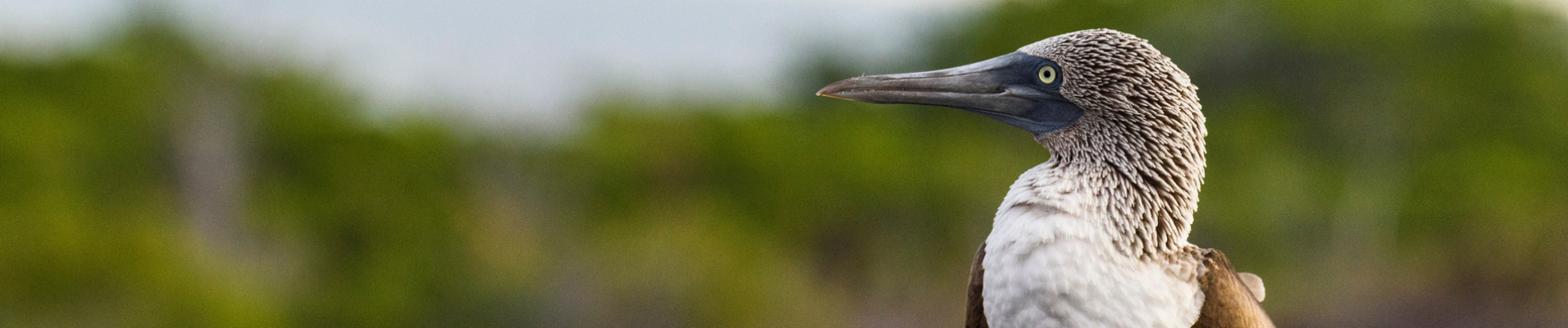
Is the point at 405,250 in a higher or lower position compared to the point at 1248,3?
lower

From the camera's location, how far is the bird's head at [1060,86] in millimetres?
4543

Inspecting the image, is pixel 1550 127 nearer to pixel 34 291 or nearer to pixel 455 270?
pixel 455 270

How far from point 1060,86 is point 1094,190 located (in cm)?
41

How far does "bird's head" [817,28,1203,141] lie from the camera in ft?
14.9

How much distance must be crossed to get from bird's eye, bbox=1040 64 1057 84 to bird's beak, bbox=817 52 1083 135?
0.02m

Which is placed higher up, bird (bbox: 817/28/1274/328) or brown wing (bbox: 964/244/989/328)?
bird (bbox: 817/28/1274/328)

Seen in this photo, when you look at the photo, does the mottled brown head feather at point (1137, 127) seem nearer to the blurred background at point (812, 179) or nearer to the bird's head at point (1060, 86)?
the bird's head at point (1060, 86)

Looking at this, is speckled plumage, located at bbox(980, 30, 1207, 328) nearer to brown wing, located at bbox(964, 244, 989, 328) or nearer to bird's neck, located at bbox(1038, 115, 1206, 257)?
bird's neck, located at bbox(1038, 115, 1206, 257)

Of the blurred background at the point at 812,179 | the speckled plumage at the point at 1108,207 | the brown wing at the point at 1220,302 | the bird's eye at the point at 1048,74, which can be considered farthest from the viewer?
the blurred background at the point at 812,179

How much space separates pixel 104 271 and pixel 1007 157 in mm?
31770

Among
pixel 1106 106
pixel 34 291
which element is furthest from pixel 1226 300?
pixel 34 291

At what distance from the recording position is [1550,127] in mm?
51656

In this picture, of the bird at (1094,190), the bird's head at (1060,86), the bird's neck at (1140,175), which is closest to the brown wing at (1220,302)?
the bird at (1094,190)

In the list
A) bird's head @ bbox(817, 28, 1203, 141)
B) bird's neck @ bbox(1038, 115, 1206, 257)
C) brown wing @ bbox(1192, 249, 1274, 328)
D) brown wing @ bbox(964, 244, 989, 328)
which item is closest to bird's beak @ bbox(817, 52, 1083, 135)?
bird's head @ bbox(817, 28, 1203, 141)
